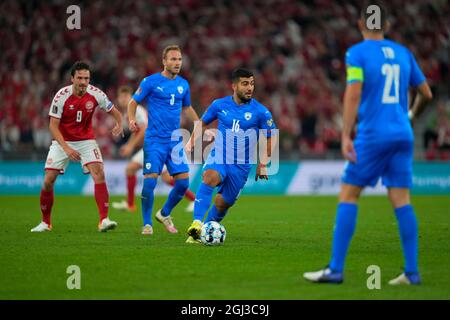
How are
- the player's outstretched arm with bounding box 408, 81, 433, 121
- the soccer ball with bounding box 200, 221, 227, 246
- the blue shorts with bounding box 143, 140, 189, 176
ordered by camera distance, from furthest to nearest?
the blue shorts with bounding box 143, 140, 189, 176 → the soccer ball with bounding box 200, 221, 227, 246 → the player's outstretched arm with bounding box 408, 81, 433, 121

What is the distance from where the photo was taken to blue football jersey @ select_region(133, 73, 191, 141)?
1280 cm

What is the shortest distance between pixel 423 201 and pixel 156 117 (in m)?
10.9

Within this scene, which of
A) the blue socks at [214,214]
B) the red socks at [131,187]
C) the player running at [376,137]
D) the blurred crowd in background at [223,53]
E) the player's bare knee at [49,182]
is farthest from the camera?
the blurred crowd in background at [223,53]

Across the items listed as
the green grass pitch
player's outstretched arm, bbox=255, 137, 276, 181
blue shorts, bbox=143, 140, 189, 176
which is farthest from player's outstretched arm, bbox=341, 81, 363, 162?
blue shorts, bbox=143, 140, 189, 176

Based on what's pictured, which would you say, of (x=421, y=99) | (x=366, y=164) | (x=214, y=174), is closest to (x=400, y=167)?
(x=366, y=164)

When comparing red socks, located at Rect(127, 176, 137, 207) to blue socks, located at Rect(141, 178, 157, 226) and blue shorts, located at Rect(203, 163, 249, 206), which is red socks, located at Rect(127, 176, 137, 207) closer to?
blue socks, located at Rect(141, 178, 157, 226)

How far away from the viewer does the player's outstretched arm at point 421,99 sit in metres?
8.12

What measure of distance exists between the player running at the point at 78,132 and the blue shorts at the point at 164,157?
653 mm

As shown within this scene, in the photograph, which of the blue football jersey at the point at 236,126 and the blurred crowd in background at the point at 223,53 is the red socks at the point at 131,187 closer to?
the blurred crowd in background at the point at 223,53

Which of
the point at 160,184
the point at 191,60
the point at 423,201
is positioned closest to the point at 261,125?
the point at 423,201

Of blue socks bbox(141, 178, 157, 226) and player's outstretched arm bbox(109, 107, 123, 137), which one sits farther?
player's outstretched arm bbox(109, 107, 123, 137)

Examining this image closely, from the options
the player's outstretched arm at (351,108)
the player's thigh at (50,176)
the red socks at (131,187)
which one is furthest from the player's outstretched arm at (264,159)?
the red socks at (131,187)

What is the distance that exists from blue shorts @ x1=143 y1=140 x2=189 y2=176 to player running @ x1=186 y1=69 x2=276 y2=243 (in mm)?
1292

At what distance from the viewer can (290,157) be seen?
81.9 feet
